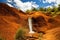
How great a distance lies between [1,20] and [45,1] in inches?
111

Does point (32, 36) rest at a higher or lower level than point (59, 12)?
lower

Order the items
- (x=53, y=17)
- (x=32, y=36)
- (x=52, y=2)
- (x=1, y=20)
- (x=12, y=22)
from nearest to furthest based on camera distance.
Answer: (x=32, y=36)
(x=1, y=20)
(x=12, y=22)
(x=52, y=2)
(x=53, y=17)

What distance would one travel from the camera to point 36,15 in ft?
37.7

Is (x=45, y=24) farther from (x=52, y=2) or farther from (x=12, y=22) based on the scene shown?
(x=12, y=22)

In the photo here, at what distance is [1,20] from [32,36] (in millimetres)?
1658

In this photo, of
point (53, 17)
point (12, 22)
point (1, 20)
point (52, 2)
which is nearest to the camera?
point (1, 20)

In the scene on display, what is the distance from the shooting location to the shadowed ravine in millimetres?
8289

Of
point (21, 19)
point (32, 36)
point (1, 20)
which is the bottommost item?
point (32, 36)

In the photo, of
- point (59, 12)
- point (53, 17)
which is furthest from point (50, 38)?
point (59, 12)

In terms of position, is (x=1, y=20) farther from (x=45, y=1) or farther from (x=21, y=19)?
(x=45, y=1)

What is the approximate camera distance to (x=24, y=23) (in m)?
10.1

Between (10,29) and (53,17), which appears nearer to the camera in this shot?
(10,29)

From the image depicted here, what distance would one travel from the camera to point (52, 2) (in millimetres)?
11211

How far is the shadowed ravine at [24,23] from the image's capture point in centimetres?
829
